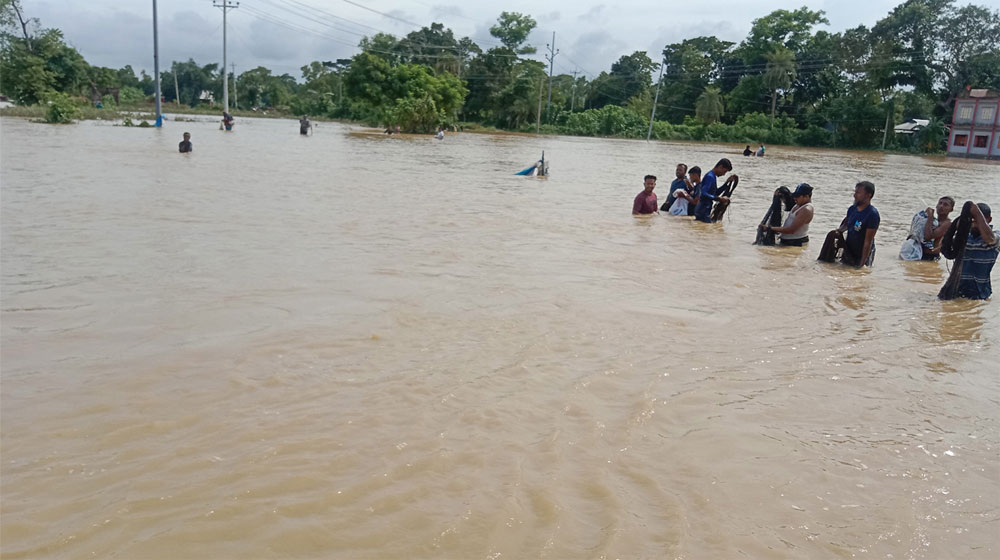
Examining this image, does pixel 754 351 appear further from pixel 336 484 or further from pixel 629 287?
pixel 336 484

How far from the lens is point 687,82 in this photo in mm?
78312

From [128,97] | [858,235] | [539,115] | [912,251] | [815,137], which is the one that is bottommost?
[912,251]

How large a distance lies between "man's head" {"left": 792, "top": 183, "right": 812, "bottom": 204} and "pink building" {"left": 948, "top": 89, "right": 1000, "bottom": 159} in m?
54.6

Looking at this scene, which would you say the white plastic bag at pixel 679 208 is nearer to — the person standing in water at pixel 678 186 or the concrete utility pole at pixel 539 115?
the person standing in water at pixel 678 186

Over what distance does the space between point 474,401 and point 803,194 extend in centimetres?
744

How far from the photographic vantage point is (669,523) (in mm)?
3131

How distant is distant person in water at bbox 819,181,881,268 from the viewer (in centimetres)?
875

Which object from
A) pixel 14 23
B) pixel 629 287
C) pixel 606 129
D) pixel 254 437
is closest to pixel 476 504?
pixel 254 437

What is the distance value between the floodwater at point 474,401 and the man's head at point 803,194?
1110 millimetres

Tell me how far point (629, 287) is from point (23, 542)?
575cm

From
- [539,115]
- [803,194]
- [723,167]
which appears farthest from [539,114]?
[803,194]

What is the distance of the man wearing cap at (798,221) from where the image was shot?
10062mm

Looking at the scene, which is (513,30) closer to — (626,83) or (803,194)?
(626,83)

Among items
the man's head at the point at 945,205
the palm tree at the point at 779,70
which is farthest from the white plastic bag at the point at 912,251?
the palm tree at the point at 779,70
